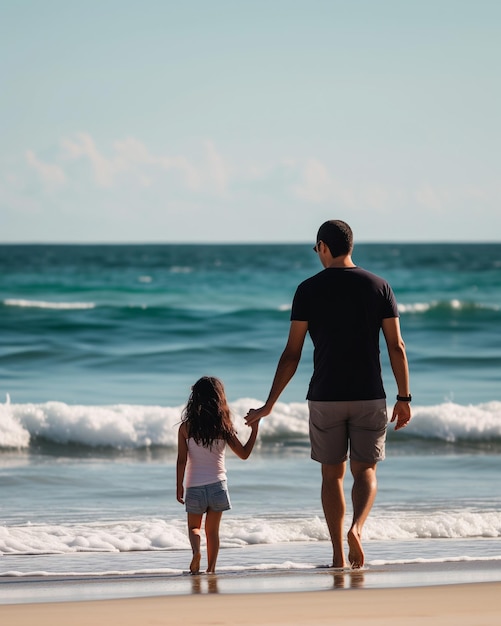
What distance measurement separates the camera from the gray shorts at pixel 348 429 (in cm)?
503

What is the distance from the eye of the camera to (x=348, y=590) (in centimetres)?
480

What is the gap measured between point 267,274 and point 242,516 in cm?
4183

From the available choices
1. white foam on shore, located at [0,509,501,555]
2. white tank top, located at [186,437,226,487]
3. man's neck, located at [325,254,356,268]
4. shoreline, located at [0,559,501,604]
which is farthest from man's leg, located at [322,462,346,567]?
white foam on shore, located at [0,509,501,555]

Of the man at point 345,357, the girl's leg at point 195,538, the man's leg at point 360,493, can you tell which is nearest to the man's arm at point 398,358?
the man at point 345,357

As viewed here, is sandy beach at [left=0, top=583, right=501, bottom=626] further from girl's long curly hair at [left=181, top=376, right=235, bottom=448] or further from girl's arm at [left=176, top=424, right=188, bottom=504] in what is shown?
girl's long curly hair at [left=181, top=376, right=235, bottom=448]

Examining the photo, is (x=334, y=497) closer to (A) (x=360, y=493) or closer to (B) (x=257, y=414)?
(A) (x=360, y=493)

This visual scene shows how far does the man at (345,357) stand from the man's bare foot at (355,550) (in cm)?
1

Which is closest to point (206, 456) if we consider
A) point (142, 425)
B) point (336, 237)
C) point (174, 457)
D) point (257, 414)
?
point (257, 414)

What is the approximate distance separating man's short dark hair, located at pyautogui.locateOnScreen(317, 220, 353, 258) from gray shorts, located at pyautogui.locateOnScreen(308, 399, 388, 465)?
0.73m

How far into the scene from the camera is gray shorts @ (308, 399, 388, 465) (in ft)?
→ 16.5

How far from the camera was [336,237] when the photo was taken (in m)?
5.07

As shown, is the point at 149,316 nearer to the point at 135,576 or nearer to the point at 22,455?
the point at 22,455

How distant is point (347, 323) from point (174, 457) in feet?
17.9

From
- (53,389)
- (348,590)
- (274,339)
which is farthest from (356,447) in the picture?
(274,339)
